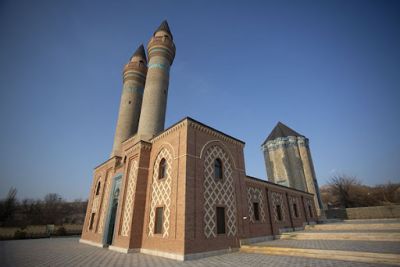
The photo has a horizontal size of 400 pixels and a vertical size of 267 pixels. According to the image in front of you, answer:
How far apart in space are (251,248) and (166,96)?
45.4 ft

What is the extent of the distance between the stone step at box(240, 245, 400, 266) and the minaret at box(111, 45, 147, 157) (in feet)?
51.0

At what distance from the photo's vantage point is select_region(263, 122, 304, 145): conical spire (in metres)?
33.4

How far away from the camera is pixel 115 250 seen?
11445 millimetres

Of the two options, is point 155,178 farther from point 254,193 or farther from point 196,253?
point 254,193

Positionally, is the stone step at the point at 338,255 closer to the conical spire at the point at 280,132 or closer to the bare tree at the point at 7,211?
the conical spire at the point at 280,132

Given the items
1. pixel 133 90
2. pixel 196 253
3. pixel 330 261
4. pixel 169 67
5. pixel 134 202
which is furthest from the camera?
pixel 133 90

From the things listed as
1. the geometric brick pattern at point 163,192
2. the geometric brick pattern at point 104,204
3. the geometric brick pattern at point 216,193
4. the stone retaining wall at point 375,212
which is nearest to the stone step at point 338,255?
the geometric brick pattern at point 216,193

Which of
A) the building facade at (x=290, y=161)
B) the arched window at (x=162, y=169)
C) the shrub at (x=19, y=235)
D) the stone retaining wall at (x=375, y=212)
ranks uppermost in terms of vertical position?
the building facade at (x=290, y=161)

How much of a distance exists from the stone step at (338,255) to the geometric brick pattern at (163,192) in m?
4.99

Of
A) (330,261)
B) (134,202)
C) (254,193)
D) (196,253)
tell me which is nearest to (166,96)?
(134,202)

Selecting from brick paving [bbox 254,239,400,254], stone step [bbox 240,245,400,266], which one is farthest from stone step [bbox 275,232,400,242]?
stone step [bbox 240,245,400,266]

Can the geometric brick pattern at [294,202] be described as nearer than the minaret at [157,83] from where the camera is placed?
No

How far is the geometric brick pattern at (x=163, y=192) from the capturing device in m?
10.0

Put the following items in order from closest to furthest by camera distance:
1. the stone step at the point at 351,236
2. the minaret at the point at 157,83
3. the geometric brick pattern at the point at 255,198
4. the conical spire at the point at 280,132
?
1. the stone step at the point at 351,236
2. the geometric brick pattern at the point at 255,198
3. the minaret at the point at 157,83
4. the conical spire at the point at 280,132
